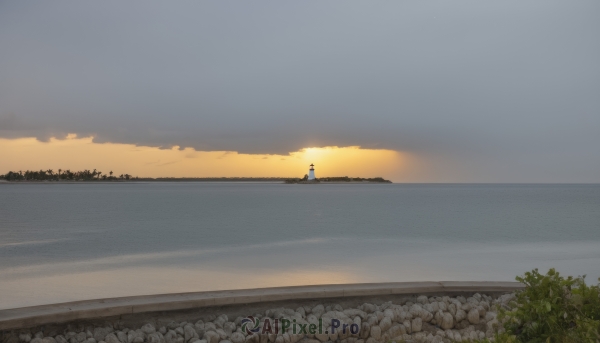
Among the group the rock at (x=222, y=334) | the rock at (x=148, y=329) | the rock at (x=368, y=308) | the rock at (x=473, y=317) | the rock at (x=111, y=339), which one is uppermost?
the rock at (x=368, y=308)

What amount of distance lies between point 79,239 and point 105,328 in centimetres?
1530

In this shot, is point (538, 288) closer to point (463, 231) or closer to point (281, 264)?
point (281, 264)

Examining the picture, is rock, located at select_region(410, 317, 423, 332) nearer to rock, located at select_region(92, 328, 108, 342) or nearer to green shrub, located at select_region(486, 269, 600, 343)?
green shrub, located at select_region(486, 269, 600, 343)

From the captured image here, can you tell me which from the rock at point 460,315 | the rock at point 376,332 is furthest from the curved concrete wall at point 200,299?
the rock at point 376,332

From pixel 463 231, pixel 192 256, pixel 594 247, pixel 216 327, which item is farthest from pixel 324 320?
pixel 463 231

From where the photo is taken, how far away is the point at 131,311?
15.4 feet

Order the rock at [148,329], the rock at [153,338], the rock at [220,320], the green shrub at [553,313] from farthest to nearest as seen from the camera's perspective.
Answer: the rock at [220,320]
the rock at [148,329]
the rock at [153,338]
the green shrub at [553,313]

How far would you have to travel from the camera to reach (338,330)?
4867mm

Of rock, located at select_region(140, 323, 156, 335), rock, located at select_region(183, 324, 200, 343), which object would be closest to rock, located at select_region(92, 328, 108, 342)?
rock, located at select_region(140, 323, 156, 335)

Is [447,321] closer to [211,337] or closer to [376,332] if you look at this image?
[376,332]

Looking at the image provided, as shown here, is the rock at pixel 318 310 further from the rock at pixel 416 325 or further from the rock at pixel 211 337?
the rock at pixel 211 337

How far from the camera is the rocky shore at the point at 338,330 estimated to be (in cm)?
450

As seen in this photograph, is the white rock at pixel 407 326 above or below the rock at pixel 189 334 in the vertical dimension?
above

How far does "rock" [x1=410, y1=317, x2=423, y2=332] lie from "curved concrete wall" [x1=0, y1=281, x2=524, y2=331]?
1.77 ft
